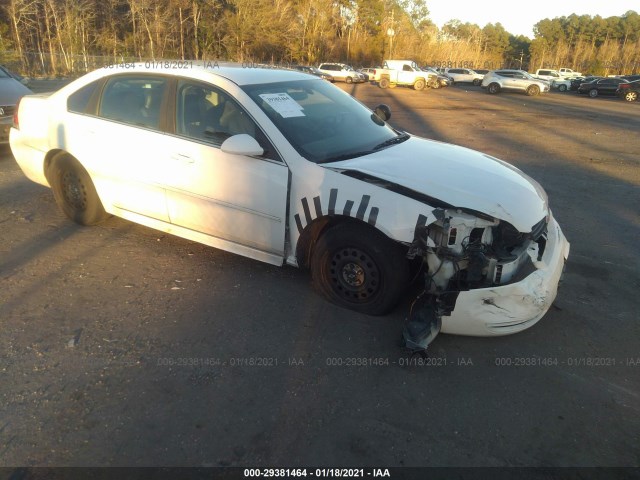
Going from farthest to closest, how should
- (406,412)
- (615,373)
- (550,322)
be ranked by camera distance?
(550,322) < (615,373) < (406,412)

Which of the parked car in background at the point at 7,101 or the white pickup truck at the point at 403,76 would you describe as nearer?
the parked car in background at the point at 7,101

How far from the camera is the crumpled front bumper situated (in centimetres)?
291

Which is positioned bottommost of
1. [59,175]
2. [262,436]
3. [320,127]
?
[262,436]

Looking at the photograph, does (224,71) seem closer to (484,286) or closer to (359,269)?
(359,269)

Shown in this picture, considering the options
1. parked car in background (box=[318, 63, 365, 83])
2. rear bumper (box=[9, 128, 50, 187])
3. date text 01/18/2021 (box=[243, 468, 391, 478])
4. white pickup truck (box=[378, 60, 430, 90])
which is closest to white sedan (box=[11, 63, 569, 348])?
rear bumper (box=[9, 128, 50, 187])

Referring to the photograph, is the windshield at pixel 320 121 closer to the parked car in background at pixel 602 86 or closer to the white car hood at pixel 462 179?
the white car hood at pixel 462 179

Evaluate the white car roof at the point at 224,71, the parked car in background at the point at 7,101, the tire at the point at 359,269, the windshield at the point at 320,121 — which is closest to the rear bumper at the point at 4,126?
the parked car in background at the point at 7,101

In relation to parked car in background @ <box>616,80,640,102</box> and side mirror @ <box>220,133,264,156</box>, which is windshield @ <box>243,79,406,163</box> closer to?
side mirror @ <box>220,133,264,156</box>

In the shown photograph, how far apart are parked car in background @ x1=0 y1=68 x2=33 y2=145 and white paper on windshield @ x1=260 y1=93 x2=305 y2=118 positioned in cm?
634

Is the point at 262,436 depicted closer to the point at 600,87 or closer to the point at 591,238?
the point at 591,238

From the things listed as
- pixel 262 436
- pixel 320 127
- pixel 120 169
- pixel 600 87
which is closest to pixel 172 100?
pixel 120 169

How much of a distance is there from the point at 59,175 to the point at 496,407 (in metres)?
4.62

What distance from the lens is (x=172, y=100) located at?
13.0 feet

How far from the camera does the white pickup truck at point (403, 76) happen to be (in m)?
34.0
